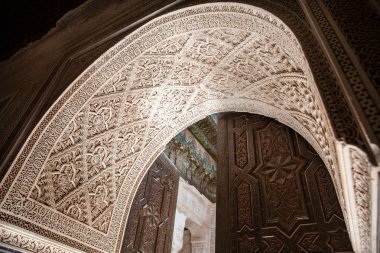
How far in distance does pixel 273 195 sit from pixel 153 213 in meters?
1.62

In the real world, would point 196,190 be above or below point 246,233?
above

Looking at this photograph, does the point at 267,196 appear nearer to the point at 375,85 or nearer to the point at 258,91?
the point at 258,91

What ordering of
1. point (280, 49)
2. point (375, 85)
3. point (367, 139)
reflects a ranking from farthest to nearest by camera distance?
point (280, 49), point (375, 85), point (367, 139)

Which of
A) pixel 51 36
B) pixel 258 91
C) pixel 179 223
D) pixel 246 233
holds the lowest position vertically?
pixel 246 233

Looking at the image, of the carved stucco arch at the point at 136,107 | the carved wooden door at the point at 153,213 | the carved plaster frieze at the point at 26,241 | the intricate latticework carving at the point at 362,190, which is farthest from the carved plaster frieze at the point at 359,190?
the carved wooden door at the point at 153,213

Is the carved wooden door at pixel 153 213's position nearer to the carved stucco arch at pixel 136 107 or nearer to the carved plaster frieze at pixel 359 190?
the carved stucco arch at pixel 136 107

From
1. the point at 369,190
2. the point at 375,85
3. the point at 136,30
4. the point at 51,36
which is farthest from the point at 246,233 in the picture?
the point at 51,36

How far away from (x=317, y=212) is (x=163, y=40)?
189 cm

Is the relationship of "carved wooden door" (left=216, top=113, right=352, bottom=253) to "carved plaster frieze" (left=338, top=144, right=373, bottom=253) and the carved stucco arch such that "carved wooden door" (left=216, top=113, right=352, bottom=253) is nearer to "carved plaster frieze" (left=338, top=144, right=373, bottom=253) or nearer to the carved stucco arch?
the carved stucco arch

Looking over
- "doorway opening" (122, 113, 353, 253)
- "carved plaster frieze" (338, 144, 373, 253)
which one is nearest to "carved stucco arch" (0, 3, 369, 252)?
"doorway opening" (122, 113, 353, 253)

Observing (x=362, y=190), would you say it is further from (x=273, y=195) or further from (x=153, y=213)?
(x=153, y=213)

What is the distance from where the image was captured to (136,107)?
266cm

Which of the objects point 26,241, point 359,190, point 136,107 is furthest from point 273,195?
point 26,241

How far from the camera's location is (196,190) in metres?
4.77
